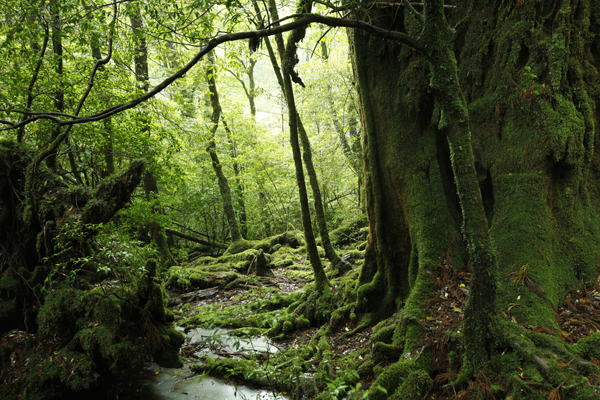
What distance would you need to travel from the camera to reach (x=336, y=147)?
15.4 m

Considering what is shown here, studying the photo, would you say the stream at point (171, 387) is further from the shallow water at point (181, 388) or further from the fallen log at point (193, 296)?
the fallen log at point (193, 296)

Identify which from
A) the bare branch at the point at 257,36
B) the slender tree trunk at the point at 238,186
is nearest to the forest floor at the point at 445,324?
the bare branch at the point at 257,36

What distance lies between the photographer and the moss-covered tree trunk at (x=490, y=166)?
2857mm

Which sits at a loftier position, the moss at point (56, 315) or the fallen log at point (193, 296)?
the moss at point (56, 315)

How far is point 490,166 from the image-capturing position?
429 centimetres

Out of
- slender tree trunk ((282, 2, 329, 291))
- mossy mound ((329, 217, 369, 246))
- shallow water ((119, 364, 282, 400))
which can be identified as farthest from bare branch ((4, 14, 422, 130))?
mossy mound ((329, 217, 369, 246))

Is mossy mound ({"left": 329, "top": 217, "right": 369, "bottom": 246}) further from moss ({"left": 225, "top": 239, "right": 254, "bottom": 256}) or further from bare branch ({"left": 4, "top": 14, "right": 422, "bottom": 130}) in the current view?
bare branch ({"left": 4, "top": 14, "right": 422, "bottom": 130})

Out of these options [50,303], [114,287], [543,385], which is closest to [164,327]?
[114,287]

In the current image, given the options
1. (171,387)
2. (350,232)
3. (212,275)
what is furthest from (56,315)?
(350,232)

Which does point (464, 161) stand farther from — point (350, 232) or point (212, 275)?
point (350, 232)

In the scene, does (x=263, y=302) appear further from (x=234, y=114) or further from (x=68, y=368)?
(x=234, y=114)

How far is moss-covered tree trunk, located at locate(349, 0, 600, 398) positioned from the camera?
9.37 ft

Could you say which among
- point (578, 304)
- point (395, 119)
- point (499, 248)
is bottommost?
point (578, 304)

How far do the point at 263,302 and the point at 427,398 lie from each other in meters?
1.89
